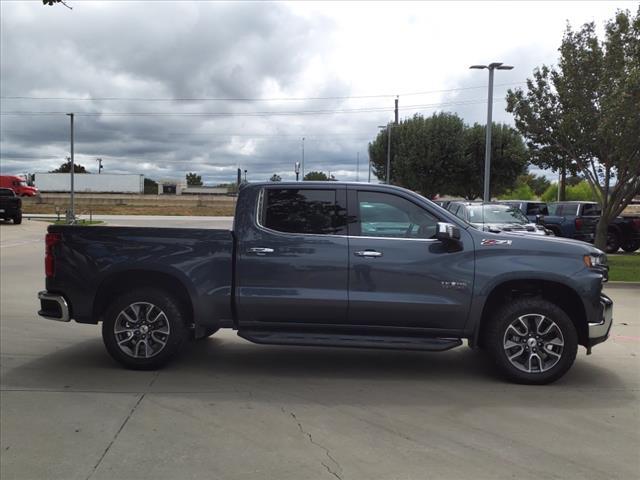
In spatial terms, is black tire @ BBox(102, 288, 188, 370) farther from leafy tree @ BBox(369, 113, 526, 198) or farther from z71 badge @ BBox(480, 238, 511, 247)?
leafy tree @ BBox(369, 113, 526, 198)

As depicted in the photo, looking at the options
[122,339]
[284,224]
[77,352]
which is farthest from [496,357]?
[77,352]

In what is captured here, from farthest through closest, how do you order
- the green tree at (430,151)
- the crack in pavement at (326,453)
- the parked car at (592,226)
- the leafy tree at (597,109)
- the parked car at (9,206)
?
1. the green tree at (430,151)
2. the parked car at (9,206)
3. the parked car at (592,226)
4. the leafy tree at (597,109)
5. the crack in pavement at (326,453)

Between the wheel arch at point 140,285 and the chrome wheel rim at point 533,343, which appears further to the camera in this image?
the wheel arch at point 140,285

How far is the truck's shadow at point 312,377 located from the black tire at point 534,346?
15 cm

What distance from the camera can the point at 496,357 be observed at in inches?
210

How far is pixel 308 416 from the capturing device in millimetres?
4520

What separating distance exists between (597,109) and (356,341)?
532 inches

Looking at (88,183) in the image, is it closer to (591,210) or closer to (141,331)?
(591,210)

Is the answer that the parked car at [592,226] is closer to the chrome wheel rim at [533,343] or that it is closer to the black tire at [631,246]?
the black tire at [631,246]

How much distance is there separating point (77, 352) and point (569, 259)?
17.3 ft

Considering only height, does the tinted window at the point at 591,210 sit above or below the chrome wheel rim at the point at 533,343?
above

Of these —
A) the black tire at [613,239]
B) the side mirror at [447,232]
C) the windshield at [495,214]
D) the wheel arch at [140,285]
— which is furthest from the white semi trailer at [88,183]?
the side mirror at [447,232]

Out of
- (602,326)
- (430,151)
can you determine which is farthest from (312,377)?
(430,151)

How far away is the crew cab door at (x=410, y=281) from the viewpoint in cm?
526
